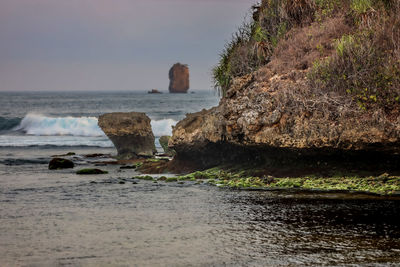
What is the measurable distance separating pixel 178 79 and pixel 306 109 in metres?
177

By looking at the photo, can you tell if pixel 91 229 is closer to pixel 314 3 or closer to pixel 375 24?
pixel 375 24

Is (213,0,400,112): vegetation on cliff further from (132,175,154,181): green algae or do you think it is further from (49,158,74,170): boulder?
(49,158,74,170): boulder

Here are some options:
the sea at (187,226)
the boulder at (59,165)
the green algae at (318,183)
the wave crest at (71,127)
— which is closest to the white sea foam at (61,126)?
the wave crest at (71,127)

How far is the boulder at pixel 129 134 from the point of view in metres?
30.1

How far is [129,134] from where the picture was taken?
30047 millimetres

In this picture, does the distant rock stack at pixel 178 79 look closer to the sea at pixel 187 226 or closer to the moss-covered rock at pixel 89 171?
the moss-covered rock at pixel 89 171

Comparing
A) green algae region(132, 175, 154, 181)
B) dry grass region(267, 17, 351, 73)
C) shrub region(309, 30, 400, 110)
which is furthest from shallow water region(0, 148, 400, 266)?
dry grass region(267, 17, 351, 73)

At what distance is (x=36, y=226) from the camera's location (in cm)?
1263

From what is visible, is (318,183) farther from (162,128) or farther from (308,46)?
(162,128)

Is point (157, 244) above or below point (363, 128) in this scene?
below

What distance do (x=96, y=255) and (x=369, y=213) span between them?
6.56 metres

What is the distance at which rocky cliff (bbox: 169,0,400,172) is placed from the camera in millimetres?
16078

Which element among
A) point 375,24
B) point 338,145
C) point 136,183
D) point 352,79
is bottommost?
point 136,183

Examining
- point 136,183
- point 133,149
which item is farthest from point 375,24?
point 133,149
